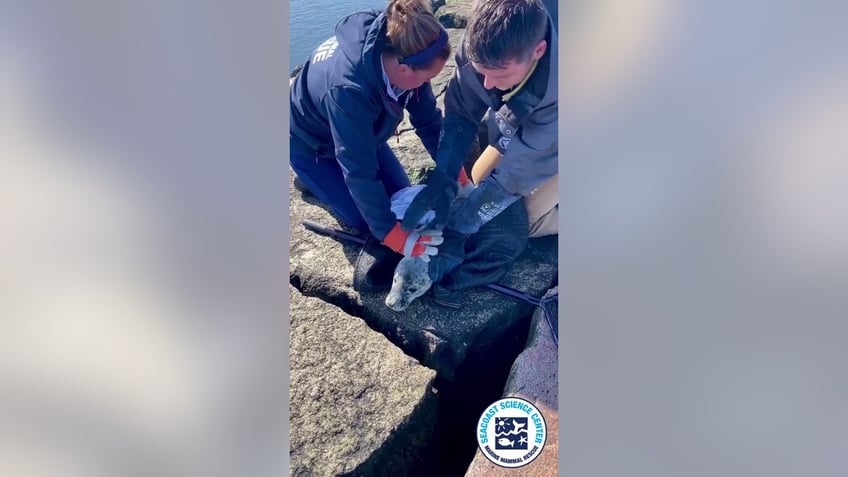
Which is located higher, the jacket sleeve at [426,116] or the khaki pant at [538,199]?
the jacket sleeve at [426,116]

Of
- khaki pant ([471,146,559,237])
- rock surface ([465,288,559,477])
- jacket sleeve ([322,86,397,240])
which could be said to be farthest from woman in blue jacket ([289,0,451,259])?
rock surface ([465,288,559,477])

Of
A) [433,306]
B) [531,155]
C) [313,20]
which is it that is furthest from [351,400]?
[313,20]

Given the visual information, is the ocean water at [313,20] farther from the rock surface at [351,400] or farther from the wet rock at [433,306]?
the rock surface at [351,400]

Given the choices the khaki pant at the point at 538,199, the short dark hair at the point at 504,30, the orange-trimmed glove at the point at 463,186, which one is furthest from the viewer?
the orange-trimmed glove at the point at 463,186

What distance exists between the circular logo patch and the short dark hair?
25.6 inches

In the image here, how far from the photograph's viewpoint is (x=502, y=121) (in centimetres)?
126

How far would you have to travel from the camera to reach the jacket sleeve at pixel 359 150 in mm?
1234

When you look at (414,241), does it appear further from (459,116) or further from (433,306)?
(459,116)

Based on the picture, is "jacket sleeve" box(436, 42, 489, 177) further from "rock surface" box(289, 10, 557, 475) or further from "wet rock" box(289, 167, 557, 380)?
"wet rock" box(289, 167, 557, 380)

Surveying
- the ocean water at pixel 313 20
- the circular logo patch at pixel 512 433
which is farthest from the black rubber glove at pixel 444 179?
the circular logo patch at pixel 512 433

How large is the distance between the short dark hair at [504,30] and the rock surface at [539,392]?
51 centimetres

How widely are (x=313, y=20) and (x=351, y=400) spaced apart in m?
0.74
